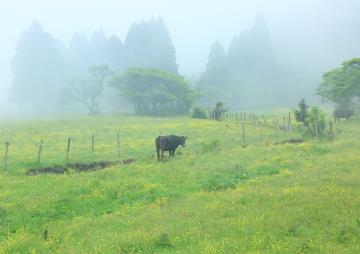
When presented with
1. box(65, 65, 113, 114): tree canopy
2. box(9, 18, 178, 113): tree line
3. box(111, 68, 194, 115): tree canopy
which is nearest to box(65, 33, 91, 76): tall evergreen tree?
box(9, 18, 178, 113): tree line

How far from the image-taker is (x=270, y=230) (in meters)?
14.6

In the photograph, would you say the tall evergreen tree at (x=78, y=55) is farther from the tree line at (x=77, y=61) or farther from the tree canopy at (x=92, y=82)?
the tree canopy at (x=92, y=82)

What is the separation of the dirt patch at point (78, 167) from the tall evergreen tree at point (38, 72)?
222 ft

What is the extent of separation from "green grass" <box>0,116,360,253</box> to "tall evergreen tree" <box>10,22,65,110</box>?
67.9 metres

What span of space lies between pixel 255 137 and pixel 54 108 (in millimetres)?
63924

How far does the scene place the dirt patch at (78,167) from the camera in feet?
96.4

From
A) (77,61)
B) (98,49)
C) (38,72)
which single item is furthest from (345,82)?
(77,61)

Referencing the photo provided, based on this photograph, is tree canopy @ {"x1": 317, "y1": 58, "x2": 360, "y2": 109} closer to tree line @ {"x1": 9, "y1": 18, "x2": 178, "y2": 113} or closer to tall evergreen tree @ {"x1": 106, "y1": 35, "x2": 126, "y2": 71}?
tree line @ {"x1": 9, "y1": 18, "x2": 178, "y2": 113}

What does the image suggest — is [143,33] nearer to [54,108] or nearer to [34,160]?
[54,108]

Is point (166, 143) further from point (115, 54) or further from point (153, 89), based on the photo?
point (115, 54)

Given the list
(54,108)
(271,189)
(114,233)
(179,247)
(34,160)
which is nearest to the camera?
(179,247)

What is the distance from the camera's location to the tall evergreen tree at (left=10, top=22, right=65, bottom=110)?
3866 inches

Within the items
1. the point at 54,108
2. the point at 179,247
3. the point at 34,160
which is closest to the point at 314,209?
the point at 179,247

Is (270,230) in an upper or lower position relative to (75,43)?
lower
